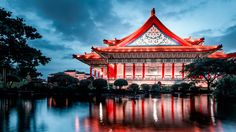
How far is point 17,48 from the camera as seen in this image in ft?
37.1

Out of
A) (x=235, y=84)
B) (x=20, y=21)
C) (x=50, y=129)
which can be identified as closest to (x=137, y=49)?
(x=235, y=84)

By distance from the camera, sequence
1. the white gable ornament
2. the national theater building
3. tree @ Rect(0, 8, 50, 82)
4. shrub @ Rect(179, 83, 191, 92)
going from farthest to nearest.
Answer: the white gable ornament
the national theater building
shrub @ Rect(179, 83, 191, 92)
tree @ Rect(0, 8, 50, 82)

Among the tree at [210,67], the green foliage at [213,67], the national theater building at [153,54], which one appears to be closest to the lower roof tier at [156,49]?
the national theater building at [153,54]

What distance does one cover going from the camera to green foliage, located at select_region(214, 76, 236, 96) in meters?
18.4

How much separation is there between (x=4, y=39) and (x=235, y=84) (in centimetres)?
1616

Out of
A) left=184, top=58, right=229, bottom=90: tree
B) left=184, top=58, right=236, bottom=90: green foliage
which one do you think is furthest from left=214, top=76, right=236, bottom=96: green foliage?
left=184, top=58, right=229, bottom=90: tree

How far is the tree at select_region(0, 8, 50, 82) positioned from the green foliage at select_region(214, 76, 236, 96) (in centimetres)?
1367

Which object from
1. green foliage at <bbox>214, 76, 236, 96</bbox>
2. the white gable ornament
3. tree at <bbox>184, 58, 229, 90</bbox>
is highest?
the white gable ornament

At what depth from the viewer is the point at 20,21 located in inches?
476

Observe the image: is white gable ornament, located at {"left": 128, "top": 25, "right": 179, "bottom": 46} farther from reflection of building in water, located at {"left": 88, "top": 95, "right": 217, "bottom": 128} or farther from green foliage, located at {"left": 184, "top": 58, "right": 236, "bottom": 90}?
reflection of building in water, located at {"left": 88, "top": 95, "right": 217, "bottom": 128}

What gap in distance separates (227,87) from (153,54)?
21036mm

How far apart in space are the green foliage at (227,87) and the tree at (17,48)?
13667 millimetres

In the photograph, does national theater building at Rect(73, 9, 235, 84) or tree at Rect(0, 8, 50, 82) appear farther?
national theater building at Rect(73, 9, 235, 84)

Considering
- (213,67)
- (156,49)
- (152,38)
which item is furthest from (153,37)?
(213,67)
